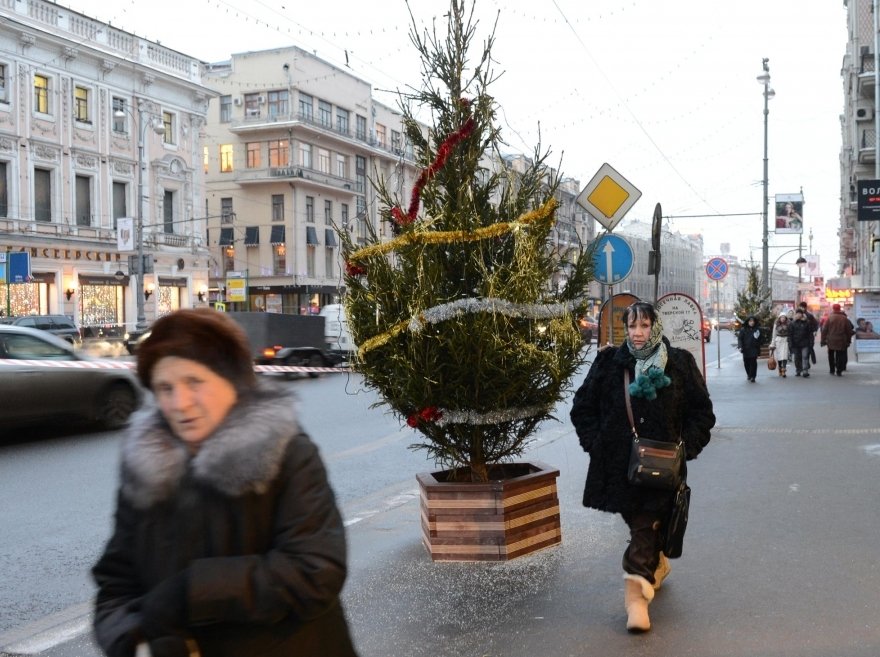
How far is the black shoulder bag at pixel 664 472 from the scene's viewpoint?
4574 millimetres

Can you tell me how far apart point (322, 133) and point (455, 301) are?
5964cm

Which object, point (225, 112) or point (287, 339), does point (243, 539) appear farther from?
point (225, 112)

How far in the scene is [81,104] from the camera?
4119 centimetres

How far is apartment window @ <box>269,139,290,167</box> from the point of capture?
204 ft

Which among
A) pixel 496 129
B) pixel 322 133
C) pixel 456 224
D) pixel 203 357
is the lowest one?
pixel 203 357

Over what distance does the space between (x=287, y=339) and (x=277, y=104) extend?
39.6 meters

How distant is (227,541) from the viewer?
2.11m

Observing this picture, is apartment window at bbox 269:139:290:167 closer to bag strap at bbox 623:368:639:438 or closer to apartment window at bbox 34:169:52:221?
apartment window at bbox 34:169:52:221

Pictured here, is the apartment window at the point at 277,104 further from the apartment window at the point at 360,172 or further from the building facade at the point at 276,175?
the apartment window at the point at 360,172

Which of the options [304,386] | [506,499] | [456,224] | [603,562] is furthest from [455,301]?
[304,386]

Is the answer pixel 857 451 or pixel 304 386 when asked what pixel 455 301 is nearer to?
pixel 857 451

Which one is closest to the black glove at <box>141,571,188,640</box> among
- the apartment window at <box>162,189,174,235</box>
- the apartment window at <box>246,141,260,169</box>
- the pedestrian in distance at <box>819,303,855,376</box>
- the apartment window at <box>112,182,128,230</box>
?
the pedestrian in distance at <box>819,303,855,376</box>

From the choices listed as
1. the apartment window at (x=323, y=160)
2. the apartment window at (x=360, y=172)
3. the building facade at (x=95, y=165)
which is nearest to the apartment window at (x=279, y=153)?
the apartment window at (x=323, y=160)

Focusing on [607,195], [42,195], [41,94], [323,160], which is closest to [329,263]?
[323,160]
